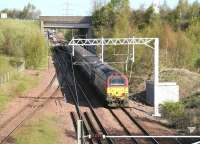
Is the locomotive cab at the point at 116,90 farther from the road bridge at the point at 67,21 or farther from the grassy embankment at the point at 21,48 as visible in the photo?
the road bridge at the point at 67,21

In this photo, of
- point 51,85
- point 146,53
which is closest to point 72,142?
point 51,85

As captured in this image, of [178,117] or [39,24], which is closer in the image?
[178,117]

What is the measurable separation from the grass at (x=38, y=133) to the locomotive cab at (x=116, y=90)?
630 cm

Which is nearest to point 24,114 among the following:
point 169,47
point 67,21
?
point 169,47

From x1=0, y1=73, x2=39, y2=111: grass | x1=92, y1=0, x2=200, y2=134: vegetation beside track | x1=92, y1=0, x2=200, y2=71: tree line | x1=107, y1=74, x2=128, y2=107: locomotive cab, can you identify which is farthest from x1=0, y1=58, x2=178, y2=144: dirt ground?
x1=92, y1=0, x2=200, y2=71: tree line

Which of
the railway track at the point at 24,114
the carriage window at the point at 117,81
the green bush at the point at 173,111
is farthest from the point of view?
the carriage window at the point at 117,81

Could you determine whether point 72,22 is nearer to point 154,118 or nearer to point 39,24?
point 39,24

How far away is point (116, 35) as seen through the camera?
70562 millimetres

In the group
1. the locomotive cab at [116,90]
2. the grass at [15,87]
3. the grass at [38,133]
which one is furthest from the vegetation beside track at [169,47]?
the grass at [15,87]

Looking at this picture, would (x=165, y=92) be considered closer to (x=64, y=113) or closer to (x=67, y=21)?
(x=64, y=113)

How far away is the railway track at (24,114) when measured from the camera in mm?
29884

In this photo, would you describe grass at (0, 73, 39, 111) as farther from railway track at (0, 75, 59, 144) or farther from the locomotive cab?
the locomotive cab

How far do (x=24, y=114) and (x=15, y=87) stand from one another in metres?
13.2

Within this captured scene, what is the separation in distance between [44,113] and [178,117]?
29.3 feet
